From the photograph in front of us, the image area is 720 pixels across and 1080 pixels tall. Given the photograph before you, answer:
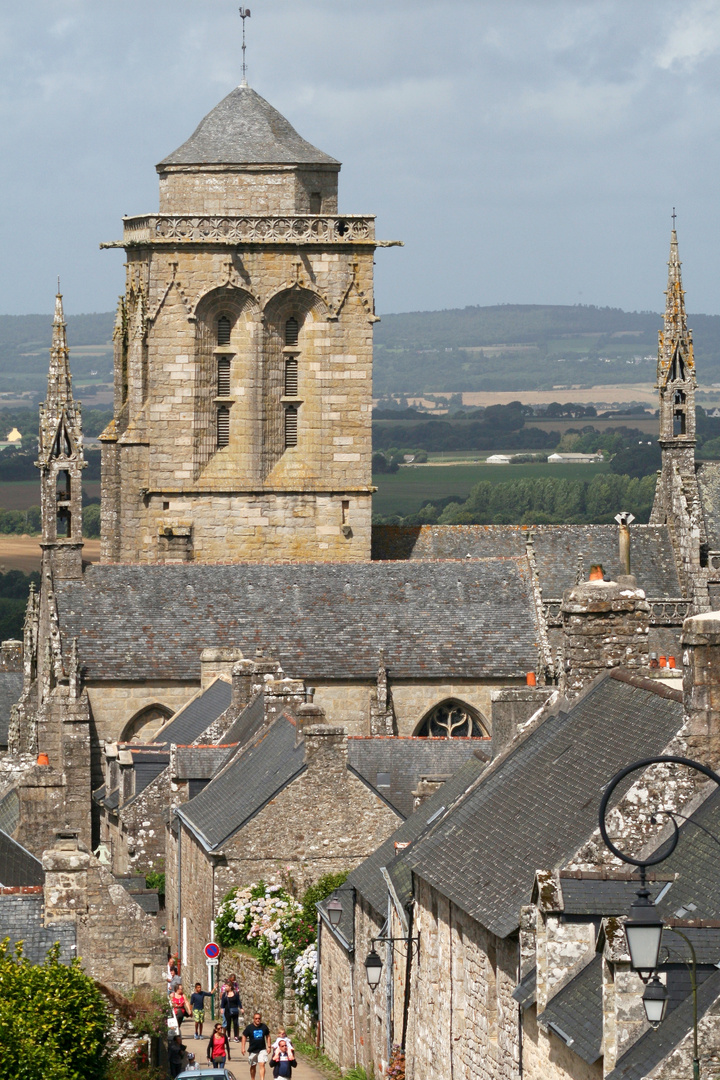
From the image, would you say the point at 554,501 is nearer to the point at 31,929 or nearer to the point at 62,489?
the point at 62,489

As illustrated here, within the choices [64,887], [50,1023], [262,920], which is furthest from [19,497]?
[50,1023]

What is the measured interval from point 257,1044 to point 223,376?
36495 mm

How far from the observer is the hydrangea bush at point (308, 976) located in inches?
1362

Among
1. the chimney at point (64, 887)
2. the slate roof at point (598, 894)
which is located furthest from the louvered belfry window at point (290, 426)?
the slate roof at point (598, 894)

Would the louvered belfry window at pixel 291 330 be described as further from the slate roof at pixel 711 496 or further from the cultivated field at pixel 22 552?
the cultivated field at pixel 22 552

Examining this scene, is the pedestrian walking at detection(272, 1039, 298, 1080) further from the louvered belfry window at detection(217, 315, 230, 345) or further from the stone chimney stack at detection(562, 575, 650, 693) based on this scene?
the louvered belfry window at detection(217, 315, 230, 345)

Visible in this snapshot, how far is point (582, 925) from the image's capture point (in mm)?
19062

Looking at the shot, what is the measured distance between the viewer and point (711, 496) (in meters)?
66.2

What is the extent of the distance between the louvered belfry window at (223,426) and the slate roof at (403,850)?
35226 mm

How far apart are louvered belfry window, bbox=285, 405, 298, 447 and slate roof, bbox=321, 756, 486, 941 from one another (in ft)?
116

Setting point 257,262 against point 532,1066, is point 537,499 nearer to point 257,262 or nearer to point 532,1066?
point 257,262

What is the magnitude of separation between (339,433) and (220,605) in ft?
33.9

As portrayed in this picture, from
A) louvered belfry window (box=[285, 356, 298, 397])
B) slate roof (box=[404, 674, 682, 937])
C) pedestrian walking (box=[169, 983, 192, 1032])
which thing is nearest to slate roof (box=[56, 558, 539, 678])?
louvered belfry window (box=[285, 356, 298, 397])

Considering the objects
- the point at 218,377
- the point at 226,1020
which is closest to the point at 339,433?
the point at 218,377
